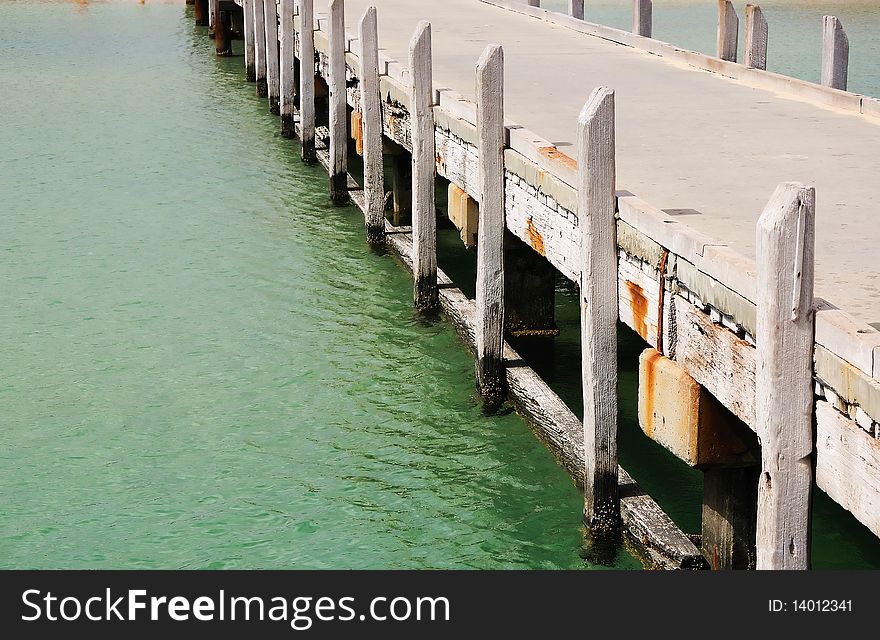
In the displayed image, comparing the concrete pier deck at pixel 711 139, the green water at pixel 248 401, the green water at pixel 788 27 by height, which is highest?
the concrete pier deck at pixel 711 139

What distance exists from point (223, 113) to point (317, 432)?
1253cm

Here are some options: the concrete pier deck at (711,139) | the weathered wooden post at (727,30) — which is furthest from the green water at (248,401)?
the weathered wooden post at (727,30)

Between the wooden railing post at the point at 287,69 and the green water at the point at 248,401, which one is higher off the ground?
the wooden railing post at the point at 287,69

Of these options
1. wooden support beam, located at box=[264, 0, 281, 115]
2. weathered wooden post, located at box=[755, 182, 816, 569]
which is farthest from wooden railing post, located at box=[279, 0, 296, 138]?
weathered wooden post, located at box=[755, 182, 816, 569]

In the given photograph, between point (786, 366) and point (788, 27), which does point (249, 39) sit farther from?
point (786, 366)

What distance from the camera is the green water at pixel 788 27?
83.6 feet

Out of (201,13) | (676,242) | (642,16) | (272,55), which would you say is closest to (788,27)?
(201,13)

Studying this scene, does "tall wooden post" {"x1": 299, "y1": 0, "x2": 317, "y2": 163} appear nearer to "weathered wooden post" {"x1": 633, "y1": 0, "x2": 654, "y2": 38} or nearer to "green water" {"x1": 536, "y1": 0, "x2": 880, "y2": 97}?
"weathered wooden post" {"x1": 633, "y1": 0, "x2": 654, "y2": 38}

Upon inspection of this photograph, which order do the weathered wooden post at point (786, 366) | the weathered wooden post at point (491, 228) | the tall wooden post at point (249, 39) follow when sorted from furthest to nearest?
1. the tall wooden post at point (249, 39)
2. the weathered wooden post at point (491, 228)
3. the weathered wooden post at point (786, 366)

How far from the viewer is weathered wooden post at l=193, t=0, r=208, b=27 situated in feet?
103

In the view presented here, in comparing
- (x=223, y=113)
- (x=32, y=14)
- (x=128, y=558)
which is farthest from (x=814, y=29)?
(x=128, y=558)

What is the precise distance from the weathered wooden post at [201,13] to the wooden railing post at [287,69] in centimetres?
1350

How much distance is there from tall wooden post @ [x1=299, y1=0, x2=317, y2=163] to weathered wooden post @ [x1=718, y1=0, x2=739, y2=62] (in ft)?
18.4

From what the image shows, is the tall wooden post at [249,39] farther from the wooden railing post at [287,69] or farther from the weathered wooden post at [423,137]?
the weathered wooden post at [423,137]
